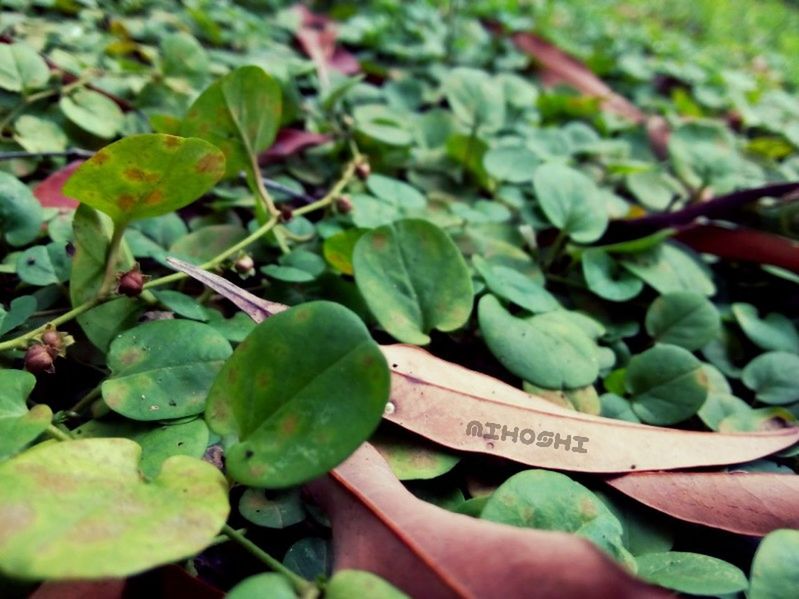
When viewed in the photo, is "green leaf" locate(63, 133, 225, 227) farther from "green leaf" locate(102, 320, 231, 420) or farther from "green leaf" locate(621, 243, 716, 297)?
"green leaf" locate(621, 243, 716, 297)

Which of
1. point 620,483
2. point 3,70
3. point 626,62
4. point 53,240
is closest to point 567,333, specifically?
point 620,483

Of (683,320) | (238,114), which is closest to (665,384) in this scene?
(683,320)

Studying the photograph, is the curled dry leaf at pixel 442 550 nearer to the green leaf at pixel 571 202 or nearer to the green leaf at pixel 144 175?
the green leaf at pixel 144 175

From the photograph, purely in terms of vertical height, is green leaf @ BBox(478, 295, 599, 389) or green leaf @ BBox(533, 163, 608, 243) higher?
green leaf @ BBox(533, 163, 608, 243)

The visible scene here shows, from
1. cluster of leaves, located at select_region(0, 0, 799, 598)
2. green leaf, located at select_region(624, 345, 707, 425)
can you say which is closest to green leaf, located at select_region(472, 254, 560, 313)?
cluster of leaves, located at select_region(0, 0, 799, 598)

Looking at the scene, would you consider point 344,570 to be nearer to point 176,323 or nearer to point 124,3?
point 176,323
